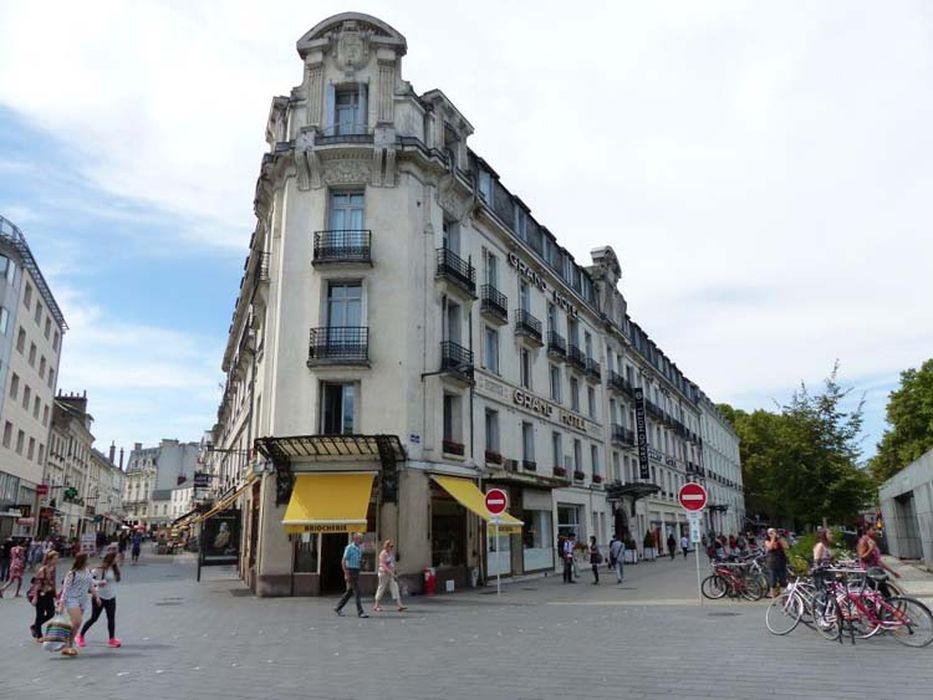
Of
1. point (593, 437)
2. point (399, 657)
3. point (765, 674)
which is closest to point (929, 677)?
point (765, 674)

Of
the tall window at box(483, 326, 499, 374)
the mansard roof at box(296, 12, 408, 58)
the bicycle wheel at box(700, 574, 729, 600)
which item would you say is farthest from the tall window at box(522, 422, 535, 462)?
the mansard roof at box(296, 12, 408, 58)

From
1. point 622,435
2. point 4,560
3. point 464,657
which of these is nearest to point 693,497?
point 464,657

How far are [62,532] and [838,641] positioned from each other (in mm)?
67094

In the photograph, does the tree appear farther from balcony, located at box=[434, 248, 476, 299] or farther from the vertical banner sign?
balcony, located at box=[434, 248, 476, 299]

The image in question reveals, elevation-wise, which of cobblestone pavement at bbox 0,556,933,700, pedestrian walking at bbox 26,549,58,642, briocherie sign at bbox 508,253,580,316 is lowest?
cobblestone pavement at bbox 0,556,933,700

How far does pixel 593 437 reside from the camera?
37562 millimetres

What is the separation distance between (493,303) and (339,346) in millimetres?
7480

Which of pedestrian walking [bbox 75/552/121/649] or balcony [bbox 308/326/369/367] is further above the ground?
balcony [bbox 308/326/369/367]

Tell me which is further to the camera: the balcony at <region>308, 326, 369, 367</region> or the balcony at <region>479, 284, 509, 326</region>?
the balcony at <region>479, 284, 509, 326</region>

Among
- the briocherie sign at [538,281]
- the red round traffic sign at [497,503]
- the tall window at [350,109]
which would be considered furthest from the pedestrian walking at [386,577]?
the briocherie sign at [538,281]

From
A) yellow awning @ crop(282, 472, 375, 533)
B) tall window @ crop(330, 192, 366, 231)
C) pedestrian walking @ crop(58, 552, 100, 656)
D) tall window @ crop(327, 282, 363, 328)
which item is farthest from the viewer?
tall window @ crop(330, 192, 366, 231)

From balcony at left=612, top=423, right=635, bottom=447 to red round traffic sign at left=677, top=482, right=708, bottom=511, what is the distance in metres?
24.1

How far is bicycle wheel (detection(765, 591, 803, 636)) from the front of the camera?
455 inches

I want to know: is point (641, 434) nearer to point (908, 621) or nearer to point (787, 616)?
point (787, 616)
